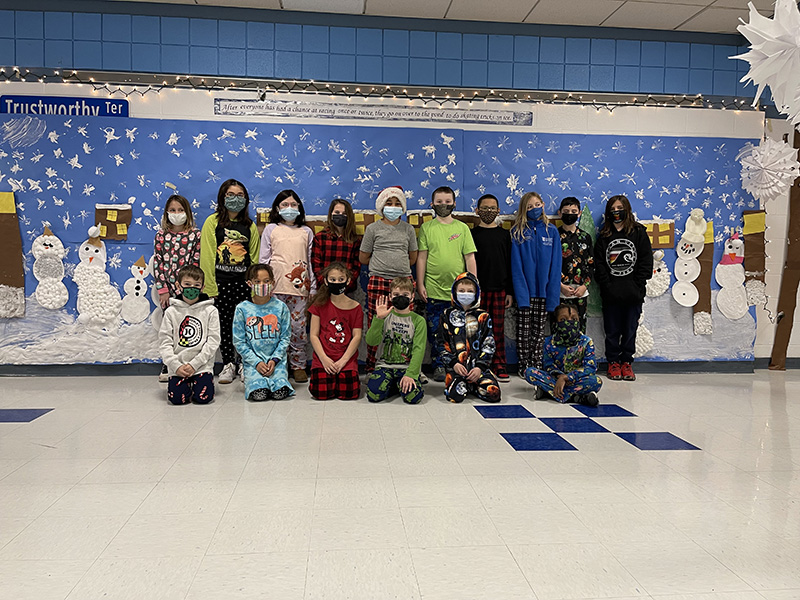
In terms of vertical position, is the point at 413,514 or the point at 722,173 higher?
the point at 722,173

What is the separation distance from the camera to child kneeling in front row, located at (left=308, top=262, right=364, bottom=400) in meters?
4.10

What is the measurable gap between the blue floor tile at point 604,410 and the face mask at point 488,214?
1.82m

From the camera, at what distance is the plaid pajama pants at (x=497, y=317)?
195 inches

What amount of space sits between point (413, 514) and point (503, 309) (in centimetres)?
306

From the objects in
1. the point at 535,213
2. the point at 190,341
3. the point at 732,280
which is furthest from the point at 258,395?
the point at 732,280

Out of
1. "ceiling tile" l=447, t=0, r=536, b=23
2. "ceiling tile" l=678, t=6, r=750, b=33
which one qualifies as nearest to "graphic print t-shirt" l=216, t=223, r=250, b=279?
"ceiling tile" l=447, t=0, r=536, b=23

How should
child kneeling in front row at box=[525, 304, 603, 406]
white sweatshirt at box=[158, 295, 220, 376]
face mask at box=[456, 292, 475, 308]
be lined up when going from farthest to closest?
1. face mask at box=[456, 292, 475, 308]
2. white sweatshirt at box=[158, 295, 220, 376]
3. child kneeling in front row at box=[525, 304, 603, 406]

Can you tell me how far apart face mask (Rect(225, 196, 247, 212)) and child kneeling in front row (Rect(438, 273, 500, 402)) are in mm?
1917

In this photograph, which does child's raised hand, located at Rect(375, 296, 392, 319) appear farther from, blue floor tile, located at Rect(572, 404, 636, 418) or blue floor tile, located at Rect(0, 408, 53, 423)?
blue floor tile, located at Rect(0, 408, 53, 423)

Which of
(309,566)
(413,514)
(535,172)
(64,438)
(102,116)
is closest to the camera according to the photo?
(309,566)

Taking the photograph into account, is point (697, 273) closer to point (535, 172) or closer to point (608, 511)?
point (535, 172)

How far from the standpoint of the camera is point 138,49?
4.91 metres

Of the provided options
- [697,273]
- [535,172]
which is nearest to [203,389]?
[535,172]

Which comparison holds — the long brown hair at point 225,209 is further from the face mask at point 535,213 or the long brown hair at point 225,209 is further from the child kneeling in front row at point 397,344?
the face mask at point 535,213
